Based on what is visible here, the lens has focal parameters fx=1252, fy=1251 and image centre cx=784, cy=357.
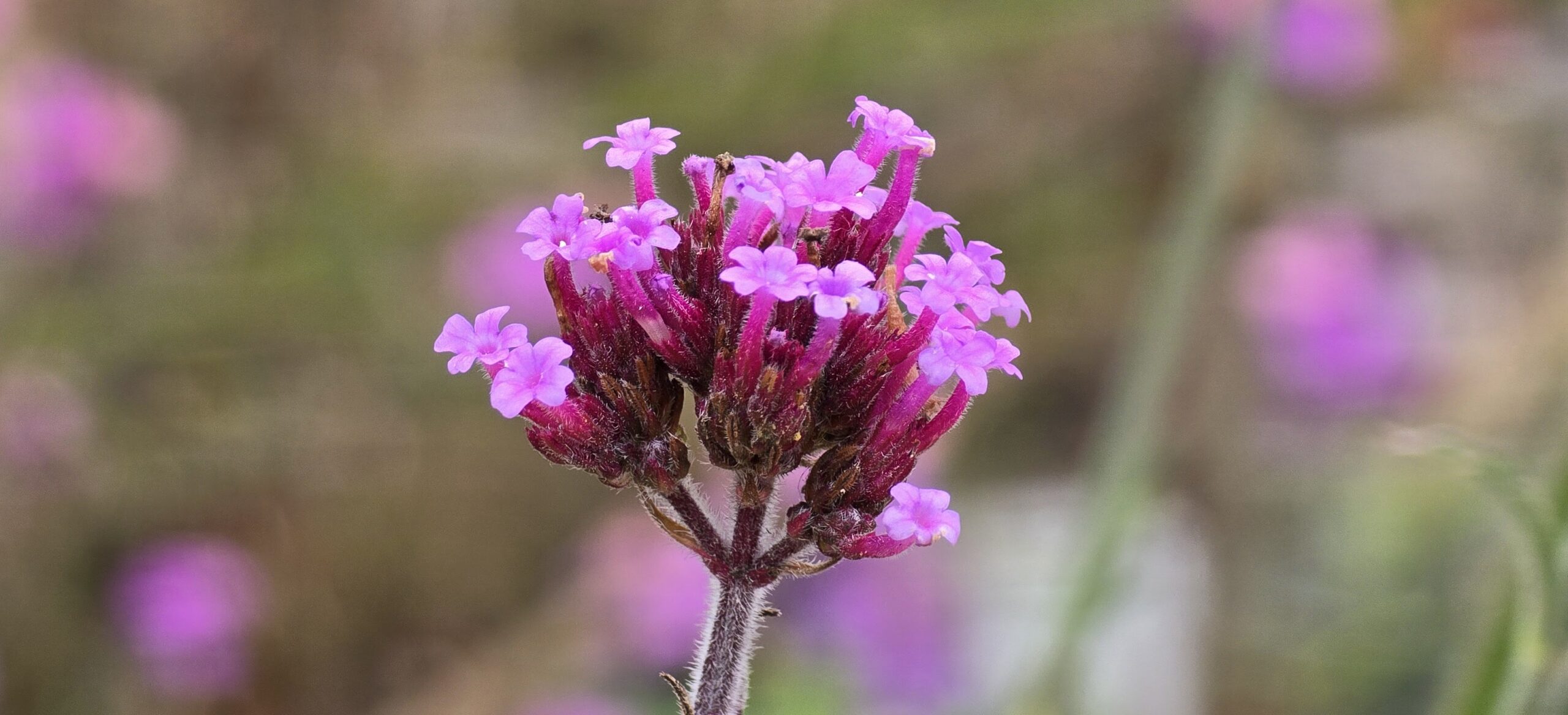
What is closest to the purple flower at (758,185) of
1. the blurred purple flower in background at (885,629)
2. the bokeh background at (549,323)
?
the bokeh background at (549,323)

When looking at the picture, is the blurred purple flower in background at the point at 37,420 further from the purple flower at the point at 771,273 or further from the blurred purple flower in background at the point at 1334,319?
the blurred purple flower in background at the point at 1334,319

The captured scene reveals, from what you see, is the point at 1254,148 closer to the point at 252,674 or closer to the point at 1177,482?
the point at 1177,482

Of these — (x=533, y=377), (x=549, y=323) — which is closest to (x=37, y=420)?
(x=549, y=323)

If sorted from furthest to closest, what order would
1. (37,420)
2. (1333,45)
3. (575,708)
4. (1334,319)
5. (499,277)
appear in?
(1333,45) < (1334,319) < (499,277) < (37,420) < (575,708)

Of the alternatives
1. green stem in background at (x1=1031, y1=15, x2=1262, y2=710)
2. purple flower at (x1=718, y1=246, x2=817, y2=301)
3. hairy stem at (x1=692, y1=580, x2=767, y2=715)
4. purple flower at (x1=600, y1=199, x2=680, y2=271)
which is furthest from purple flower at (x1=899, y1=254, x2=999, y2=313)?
green stem in background at (x1=1031, y1=15, x2=1262, y2=710)

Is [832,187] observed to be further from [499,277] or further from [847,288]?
[499,277]
